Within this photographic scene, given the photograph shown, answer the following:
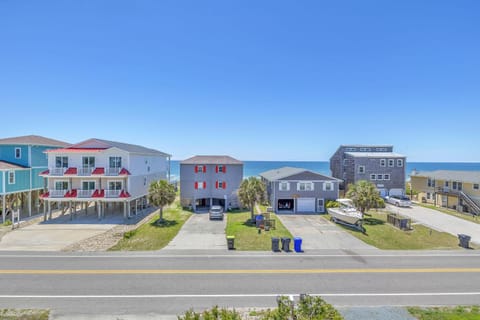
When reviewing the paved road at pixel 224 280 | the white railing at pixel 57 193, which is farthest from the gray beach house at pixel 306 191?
the white railing at pixel 57 193

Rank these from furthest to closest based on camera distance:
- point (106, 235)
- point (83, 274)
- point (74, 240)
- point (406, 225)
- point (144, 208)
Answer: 1. point (144, 208)
2. point (406, 225)
3. point (106, 235)
4. point (74, 240)
5. point (83, 274)

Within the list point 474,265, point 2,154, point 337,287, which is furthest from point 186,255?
point 2,154

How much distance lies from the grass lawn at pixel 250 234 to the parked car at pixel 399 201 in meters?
19.6

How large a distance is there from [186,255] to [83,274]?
5.64 metres

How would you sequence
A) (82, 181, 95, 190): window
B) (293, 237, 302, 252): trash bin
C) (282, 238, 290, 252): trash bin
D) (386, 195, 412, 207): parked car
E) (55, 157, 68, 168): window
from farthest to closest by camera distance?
(386, 195, 412, 207): parked car
(82, 181, 95, 190): window
(55, 157, 68, 168): window
(282, 238, 290, 252): trash bin
(293, 237, 302, 252): trash bin

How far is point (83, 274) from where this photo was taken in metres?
13.0

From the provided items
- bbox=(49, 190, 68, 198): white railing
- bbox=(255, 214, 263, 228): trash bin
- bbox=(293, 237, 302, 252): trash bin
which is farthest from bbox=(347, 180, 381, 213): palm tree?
bbox=(49, 190, 68, 198): white railing

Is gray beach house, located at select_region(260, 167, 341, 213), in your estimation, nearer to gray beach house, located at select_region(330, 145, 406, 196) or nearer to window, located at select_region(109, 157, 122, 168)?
gray beach house, located at select_region(330, 145, 406, 196)

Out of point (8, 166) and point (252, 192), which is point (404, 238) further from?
point (8, 166)

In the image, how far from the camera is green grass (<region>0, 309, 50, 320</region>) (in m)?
9.19

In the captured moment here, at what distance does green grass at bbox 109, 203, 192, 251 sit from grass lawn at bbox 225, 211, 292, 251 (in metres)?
5.05

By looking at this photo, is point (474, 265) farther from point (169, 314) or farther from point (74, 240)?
point (74, 240)

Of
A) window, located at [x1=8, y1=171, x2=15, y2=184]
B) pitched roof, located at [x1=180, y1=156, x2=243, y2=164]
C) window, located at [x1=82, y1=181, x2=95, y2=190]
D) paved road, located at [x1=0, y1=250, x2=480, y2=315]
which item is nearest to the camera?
paved road, located at [x1=0, y1=250, x2=480, y2=315]

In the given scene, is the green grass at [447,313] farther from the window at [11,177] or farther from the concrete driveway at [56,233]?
the window at [11,177]
